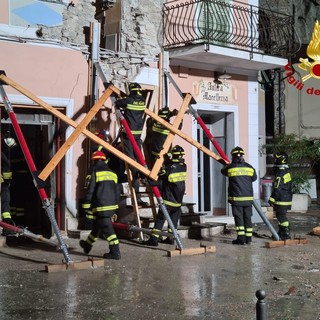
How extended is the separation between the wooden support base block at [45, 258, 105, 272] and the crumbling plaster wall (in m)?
4.92

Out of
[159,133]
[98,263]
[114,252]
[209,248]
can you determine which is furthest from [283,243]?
[98,263]

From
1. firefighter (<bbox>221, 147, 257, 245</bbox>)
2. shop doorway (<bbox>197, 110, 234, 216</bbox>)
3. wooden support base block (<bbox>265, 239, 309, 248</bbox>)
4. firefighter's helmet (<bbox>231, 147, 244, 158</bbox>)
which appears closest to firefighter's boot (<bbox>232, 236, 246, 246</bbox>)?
firefighter (<bbox>221, 147, 257, 245</bbox>)

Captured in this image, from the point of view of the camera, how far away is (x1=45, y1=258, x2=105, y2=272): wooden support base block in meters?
8.84

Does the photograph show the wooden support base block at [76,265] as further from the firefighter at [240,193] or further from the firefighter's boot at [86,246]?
the firefighter at [240,193]

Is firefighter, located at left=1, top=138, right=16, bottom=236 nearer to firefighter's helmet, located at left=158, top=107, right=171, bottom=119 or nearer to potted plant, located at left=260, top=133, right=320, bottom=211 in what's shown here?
firefighter's helmet, located at left=158, top=107, right=171, bottom=119

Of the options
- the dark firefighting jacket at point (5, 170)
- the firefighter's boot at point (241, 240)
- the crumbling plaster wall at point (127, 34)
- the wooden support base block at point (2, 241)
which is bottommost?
the firefighter's boot at point (241, 240)

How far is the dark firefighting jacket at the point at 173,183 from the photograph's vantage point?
1141cm

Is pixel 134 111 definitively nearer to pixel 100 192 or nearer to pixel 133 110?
pixel 133 110

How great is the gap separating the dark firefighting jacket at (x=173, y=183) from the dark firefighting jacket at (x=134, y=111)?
0.93 meters

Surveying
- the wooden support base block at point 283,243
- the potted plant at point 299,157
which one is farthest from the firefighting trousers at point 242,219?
the potted plant at point 299,157

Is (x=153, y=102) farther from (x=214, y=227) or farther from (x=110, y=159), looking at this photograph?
(x=214, y=227)

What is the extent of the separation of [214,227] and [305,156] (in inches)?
316

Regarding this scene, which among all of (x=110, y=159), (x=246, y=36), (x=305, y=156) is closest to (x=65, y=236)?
(x=110, y=159)

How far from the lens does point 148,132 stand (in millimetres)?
13227
